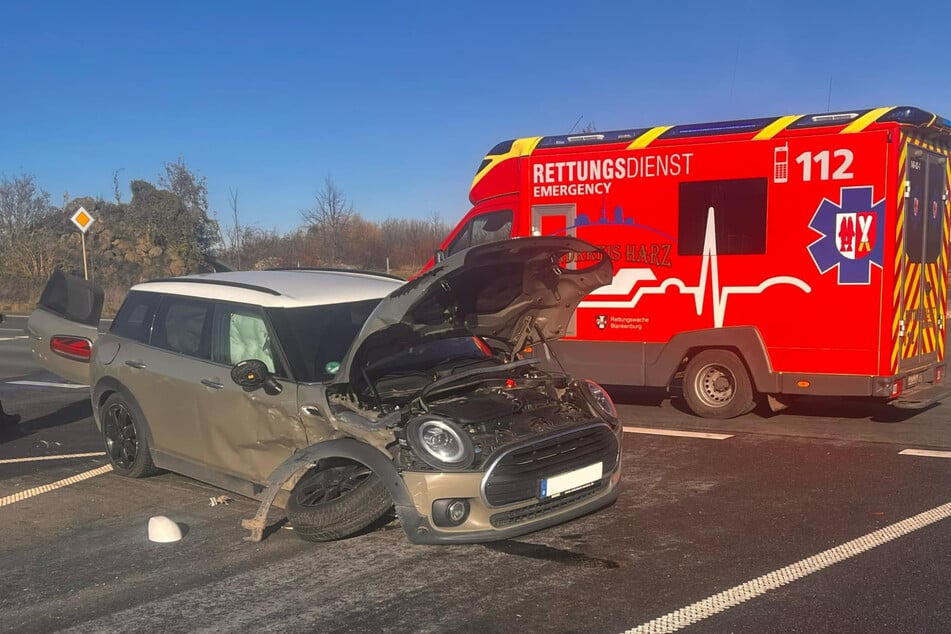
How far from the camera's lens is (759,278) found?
8.46 m

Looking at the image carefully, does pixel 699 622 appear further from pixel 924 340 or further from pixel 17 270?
pixel 17 270

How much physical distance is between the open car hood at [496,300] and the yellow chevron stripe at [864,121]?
11.5 feet

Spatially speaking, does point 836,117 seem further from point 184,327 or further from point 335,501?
point 184,327

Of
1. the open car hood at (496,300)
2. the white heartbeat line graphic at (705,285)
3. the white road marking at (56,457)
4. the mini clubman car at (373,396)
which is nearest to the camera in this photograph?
the mini clubman car at (373,396)

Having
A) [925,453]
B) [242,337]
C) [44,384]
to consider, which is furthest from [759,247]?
[44,384]

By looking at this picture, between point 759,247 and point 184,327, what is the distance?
5672 mm

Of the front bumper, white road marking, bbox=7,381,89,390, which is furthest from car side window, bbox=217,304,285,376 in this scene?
white road marking, bbox=7,381,89,390

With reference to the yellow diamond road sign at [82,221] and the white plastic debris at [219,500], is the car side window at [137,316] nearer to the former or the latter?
the white plastic debris at [219,500]

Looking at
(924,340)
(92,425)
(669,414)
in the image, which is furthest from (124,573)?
(924,340)

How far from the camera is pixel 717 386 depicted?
9.04m

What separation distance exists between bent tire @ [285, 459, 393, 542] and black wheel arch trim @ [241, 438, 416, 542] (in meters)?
0.11

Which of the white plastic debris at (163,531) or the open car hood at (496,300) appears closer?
the open car hood at (496,300)

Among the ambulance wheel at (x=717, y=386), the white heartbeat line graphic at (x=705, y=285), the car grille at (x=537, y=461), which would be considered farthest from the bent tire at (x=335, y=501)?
the ambulance wheel at (x=717, y=386)

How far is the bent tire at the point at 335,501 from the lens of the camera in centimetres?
485
